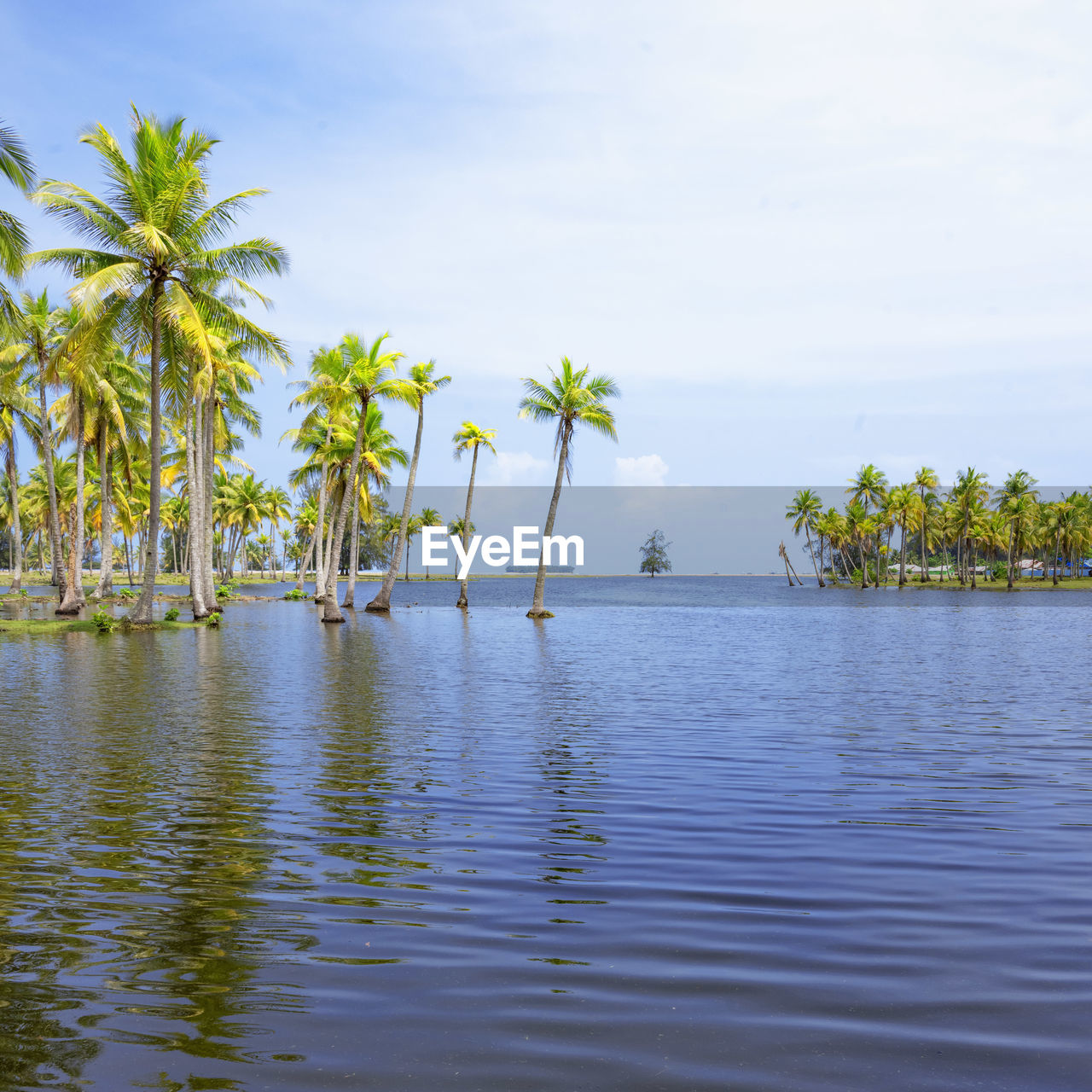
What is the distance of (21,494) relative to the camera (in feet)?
289

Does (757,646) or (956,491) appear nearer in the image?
(757,646)

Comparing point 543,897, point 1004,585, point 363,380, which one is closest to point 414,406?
point 363,380

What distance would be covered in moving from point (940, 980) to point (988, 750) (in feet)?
25.9

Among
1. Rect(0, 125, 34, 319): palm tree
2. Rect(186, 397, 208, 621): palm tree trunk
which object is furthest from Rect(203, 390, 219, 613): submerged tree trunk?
Rect(0, 125, 34, 319): palm tree

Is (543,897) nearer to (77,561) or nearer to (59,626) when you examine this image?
(59,626)

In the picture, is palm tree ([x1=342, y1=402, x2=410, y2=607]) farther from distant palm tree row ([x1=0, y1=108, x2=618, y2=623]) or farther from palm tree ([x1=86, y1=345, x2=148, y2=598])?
palm tree ([x1=86, y1=345, x2=148, y2=598])

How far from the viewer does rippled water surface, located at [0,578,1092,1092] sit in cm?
382

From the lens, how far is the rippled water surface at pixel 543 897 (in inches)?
150

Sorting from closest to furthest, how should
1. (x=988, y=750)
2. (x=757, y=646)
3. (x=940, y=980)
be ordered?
(x=940, y=980) < (x=988, y=750) < (x=757, y=646)

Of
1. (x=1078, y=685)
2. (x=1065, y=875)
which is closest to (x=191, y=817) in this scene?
(x=1065, y=875)

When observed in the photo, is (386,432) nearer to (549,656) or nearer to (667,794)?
(549,656)

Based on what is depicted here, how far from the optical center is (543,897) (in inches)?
233

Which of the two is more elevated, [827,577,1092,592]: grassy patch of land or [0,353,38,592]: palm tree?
[0,353,38,592]: palm tree

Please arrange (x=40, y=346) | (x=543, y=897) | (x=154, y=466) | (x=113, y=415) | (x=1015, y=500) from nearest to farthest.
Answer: (x=543, y=897) < (x=154, y=466) < (x=40, y=346) < (x=113, y=415) < (x=1015, y=500)
